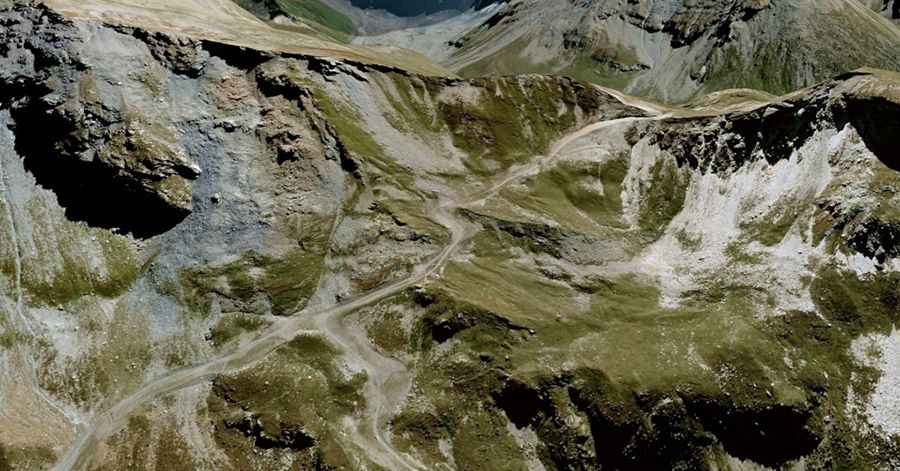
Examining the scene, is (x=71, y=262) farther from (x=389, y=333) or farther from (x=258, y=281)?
(x=389, y=333)

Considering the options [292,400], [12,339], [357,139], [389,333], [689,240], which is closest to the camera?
[292,400]

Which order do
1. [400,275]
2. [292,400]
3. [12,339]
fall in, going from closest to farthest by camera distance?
[292,400] < [12,339] < [400,275]

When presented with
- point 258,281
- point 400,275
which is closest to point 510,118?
point 400,275

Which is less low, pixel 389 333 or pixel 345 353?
pixel 389 333

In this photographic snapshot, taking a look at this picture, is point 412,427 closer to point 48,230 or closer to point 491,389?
point 491,389

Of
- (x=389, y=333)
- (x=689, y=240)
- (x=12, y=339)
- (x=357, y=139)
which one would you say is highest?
(x=357, y=139)

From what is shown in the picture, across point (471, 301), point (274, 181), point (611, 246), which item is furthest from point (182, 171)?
point (611, 246)

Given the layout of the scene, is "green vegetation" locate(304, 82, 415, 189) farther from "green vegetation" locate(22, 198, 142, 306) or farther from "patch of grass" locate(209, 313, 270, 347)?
"green vegetation" locate(22, 198, 142, 306)
